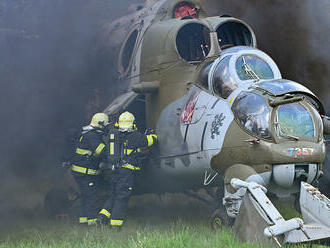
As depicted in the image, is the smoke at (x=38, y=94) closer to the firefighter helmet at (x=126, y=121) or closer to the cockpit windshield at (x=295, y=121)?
the firefighter helmet at (x=126, y=121)

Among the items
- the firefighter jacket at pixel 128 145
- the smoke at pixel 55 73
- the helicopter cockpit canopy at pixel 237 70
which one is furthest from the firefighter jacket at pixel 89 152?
the helicopter cockpit canopy at pixel 237 70

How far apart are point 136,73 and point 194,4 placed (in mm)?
1670

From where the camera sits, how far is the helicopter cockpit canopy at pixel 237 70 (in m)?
6.70

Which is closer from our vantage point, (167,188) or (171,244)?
(171,244)

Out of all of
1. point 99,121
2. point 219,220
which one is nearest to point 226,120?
point 219,220

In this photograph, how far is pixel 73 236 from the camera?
22.8 ft

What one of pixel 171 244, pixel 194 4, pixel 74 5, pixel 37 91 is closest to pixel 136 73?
pixel 194 4

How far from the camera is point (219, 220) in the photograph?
6773mm

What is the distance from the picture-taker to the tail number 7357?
226 inches

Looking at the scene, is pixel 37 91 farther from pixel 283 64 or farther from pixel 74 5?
pixel 283 64

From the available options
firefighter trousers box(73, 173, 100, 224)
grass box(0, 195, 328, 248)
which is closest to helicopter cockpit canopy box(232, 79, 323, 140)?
grass box(0, 195, 328, 248)

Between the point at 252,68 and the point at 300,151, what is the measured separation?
1.58 m

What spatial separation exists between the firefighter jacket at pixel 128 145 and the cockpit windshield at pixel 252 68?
70.8 inches

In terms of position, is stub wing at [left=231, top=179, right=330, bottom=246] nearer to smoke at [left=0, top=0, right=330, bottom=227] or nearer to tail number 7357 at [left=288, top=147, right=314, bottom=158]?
tail number 7357 at [left=288, top=147, right=314, bottom=158]
